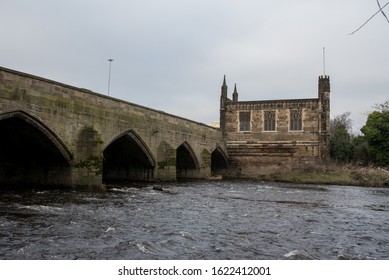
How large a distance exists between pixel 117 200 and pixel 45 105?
6.01 meters

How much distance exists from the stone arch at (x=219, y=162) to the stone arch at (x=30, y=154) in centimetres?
2321

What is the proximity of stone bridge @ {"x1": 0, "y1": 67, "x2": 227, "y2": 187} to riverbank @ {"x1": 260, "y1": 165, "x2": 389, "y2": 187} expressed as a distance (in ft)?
48.1

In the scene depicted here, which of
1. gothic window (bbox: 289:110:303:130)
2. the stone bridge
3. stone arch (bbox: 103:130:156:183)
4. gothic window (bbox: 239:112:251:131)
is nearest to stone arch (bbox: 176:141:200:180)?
the stone bridge

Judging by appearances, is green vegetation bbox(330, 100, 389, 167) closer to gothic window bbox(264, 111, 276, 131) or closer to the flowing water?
gothic window bbox(264, 111, 276, 131)

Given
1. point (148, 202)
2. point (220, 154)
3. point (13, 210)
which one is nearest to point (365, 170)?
point (220, 154)

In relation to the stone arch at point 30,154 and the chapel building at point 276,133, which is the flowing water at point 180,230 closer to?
the stone arch at point 30,154

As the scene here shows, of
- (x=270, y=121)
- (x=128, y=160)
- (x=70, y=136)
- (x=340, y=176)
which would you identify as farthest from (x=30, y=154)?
(x=270, y=121)

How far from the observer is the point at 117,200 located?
15.1 m

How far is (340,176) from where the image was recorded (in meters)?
35.2

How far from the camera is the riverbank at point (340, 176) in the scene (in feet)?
106

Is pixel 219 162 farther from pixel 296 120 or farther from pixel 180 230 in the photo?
pixel 180 230

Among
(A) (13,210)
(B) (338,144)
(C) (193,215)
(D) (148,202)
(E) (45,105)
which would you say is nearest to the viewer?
(A) (13,210)

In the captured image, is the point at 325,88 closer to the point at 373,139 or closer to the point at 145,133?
the point at 373,139

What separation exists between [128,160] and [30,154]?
830 centimetres
